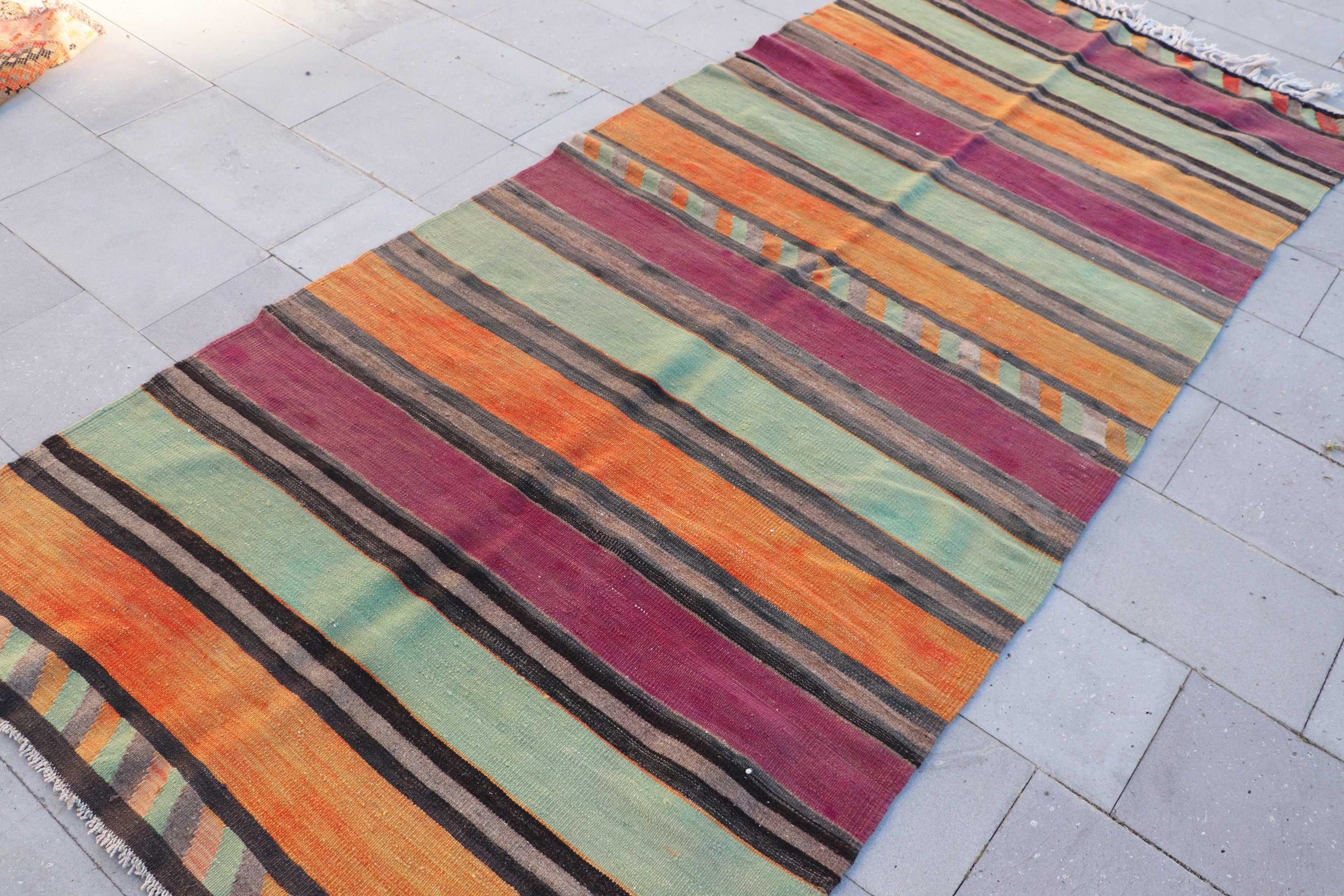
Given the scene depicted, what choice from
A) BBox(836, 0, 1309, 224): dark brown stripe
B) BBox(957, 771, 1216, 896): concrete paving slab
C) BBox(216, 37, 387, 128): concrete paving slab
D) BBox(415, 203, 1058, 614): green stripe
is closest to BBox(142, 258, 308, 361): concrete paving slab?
BBox(415, 203, 1058, 614): green stripe

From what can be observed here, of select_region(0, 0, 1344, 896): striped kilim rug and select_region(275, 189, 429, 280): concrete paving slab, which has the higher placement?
select_region(275, 189, 429, 280): concrete paving slab

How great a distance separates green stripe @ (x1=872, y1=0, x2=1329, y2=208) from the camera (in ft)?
9.20

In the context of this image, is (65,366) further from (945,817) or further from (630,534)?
(945,817)

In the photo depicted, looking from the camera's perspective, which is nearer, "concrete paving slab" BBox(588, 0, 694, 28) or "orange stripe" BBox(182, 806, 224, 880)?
"orange stripe" BBox(182, 806, 224, 880)

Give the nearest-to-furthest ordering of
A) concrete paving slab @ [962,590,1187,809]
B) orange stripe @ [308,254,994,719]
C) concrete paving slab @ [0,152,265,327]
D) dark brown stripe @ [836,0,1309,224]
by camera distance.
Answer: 1. concrete paving slab @ [962,590,1187,809]
2. orange stripe @ [308,254,994,719]
3. concrete paving slab @ [0,152,265,327]
4. dark brown stripe @ [836,0,1309,224]

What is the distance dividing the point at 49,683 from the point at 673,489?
3.83 ft

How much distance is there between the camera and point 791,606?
5.87ft

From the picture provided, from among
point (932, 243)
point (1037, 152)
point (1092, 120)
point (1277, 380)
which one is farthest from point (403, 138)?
point (1277, 380)

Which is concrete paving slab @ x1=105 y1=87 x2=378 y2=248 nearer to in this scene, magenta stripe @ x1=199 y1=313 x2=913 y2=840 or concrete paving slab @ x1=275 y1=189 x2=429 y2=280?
concrete paving slab @ x1=275 y1=189 x2=429 y2=280

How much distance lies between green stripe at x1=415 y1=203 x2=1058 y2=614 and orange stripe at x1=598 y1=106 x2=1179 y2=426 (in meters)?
0.51

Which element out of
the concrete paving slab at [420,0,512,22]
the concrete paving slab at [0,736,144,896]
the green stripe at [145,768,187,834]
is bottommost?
the concrete paving slab at [0,736,144,896]

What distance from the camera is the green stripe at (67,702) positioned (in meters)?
→ 1.58

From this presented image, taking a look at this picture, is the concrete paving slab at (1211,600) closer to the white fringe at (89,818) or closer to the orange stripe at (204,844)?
the orange stripe at (204,844)

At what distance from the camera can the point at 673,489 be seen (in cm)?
195
